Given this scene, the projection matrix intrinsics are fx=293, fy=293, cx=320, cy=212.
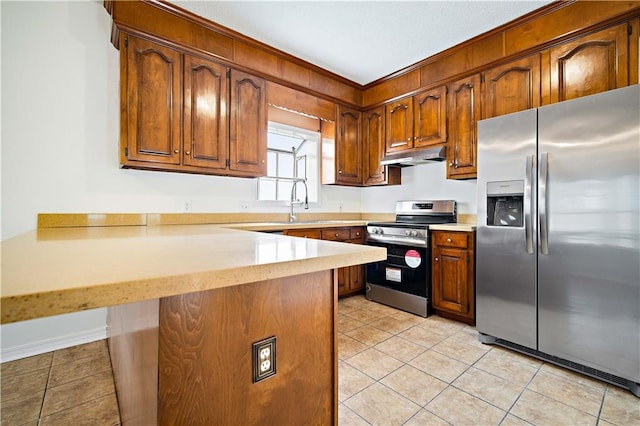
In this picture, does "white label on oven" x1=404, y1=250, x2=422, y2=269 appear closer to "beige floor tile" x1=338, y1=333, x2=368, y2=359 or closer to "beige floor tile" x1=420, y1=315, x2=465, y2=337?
"beige floor tile" x1=420, y1=315, x2=465, y2=337

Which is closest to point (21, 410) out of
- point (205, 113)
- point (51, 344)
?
point (51, 344)

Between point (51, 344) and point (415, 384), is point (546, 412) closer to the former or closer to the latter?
point (415, 384)

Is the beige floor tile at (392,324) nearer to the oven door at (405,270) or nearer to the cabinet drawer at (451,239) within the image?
Answer: the oven door at (405,270)

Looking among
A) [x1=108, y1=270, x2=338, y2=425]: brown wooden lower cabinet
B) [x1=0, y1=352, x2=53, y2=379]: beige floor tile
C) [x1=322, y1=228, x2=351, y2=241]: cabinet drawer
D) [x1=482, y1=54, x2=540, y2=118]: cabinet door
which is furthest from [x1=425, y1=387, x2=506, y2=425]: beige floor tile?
[x1=0, y1=352, x2=53, y2=379]: beige floor tile

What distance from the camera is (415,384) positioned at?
181 cm

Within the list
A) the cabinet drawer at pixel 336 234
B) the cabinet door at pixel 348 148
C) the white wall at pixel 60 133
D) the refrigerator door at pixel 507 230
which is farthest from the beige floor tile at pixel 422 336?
the white wall at pixel 60 133

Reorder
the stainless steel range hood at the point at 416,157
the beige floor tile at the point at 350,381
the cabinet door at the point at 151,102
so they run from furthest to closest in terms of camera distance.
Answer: the stainless steel range hood at the point at 416,157 → the cabinet door at the point at 151,102 → the beige floor tile at the point at 350,381

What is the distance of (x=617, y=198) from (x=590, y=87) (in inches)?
39.8

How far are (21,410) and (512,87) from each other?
162 inches

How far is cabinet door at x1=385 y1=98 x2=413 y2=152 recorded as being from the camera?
11.2ft

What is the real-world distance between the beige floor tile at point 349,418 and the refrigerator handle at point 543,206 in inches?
65.2

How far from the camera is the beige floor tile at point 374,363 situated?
1.94m

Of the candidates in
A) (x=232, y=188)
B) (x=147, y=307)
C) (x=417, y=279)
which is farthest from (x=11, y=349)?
(x=417, y=279)

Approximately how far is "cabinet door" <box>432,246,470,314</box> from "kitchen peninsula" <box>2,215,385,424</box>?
83.7 inches
